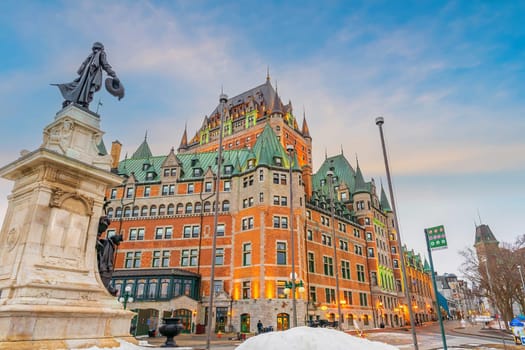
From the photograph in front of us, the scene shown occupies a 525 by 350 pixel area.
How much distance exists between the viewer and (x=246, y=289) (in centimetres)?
3819

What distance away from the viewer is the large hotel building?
122ft

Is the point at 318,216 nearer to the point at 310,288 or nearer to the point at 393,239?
A: the point at 310,288

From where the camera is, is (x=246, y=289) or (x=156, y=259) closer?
(x=246, y=289)

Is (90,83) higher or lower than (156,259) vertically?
higher

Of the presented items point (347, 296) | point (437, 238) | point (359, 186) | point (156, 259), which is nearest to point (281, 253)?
point (347, 296)

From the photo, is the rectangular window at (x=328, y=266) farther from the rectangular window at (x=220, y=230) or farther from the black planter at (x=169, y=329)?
the black planter at (x=169, y=329)

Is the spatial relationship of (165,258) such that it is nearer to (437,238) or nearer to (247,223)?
(247,223)

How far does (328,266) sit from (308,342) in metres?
44.1

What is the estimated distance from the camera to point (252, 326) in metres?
35.9

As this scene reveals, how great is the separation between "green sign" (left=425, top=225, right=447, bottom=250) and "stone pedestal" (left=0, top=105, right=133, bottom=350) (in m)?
12.3

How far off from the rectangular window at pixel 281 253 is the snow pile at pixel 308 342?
34.5 m

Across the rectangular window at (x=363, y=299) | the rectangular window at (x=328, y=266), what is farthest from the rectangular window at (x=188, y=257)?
the rectangular window at (x=363, y=299)

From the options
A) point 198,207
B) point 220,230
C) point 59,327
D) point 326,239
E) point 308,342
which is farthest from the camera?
point 326,239

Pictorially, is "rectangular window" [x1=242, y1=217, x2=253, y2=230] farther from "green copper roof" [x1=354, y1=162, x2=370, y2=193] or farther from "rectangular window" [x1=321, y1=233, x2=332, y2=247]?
"green copper roof" [x1=354, y1=162, x2=370, y2=193]
